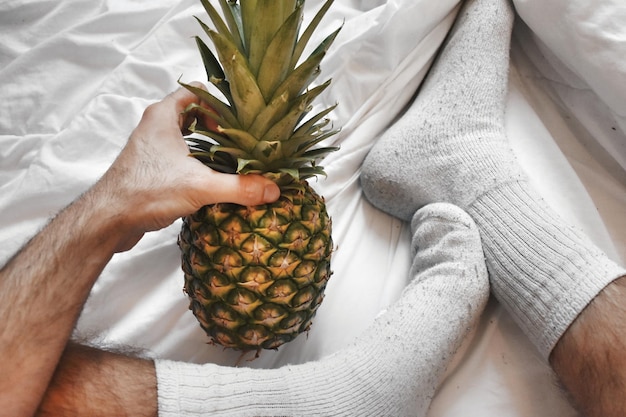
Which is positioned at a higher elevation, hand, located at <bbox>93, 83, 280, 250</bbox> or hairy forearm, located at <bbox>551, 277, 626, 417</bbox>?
hand, located at <bbox>93, 83, 280, 250</bbox>

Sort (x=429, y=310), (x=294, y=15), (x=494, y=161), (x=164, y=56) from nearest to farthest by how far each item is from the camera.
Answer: (x=294, y=15), (x=429, y=310), (x=494, y=161), (x=164, y=56)

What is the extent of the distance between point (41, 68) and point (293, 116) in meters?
0.67

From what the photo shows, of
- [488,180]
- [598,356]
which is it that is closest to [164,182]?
[488,180]

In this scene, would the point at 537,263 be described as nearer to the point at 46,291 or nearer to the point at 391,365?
the point at 391,365

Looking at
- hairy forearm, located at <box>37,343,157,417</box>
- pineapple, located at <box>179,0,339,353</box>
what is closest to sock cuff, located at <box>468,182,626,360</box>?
pineapple, located at <box>179,0,339,353</box>

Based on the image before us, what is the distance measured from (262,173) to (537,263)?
48cm

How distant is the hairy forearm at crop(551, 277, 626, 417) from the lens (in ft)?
2.68

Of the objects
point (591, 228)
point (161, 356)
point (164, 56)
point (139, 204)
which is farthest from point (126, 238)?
point (591, 228)

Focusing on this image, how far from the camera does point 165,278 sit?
0.98 metres

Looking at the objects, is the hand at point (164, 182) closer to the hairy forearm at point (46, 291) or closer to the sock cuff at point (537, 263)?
the hairy forearm at point (46, 291)

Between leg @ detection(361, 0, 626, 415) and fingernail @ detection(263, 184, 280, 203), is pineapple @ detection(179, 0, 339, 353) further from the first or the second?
leg @ detection(361, 0, 626, 415)

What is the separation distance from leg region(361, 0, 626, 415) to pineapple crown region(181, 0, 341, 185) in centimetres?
35

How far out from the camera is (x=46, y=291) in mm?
787

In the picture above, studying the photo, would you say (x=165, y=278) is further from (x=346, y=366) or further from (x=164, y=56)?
(x=164, y=56)
